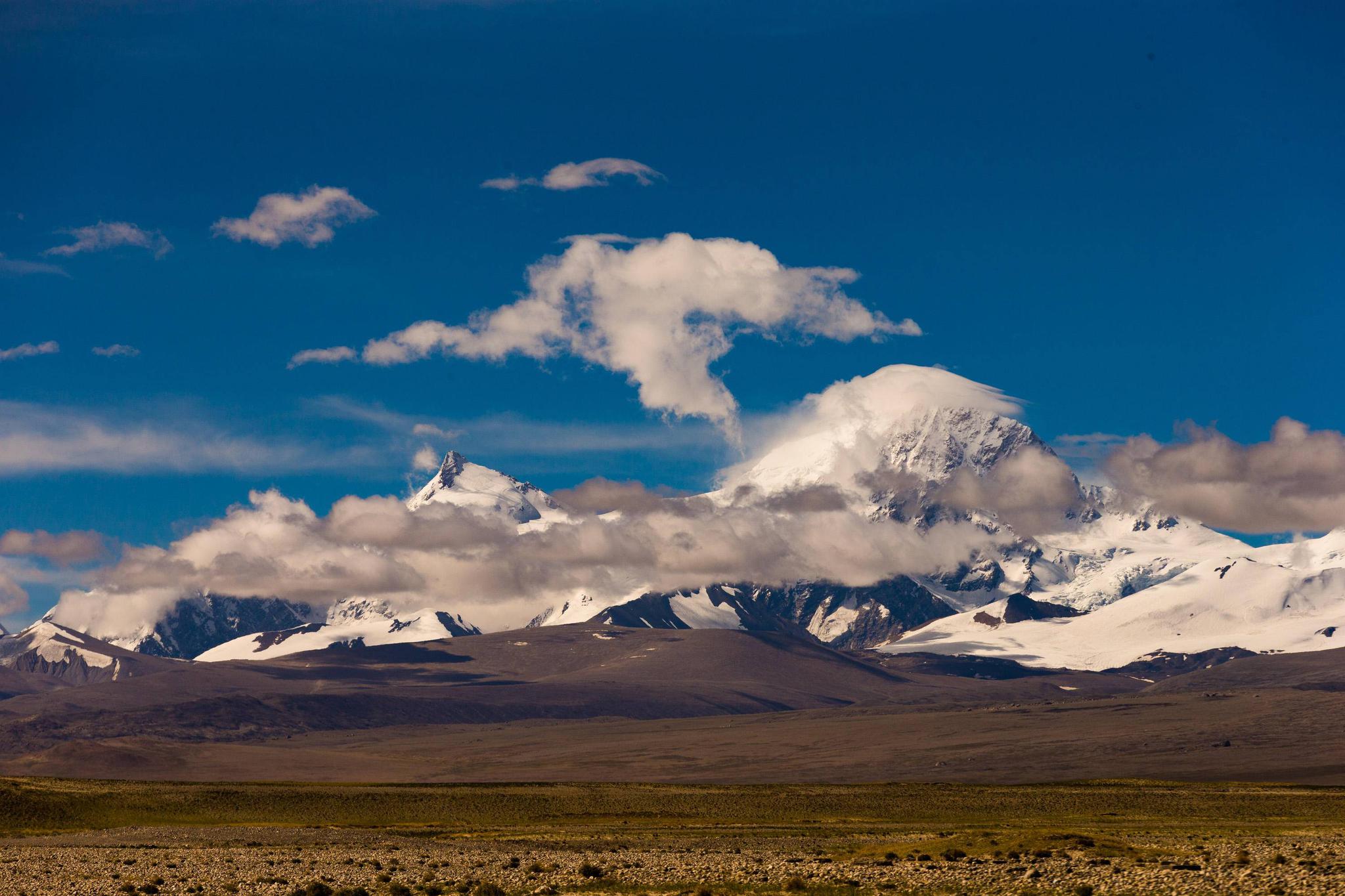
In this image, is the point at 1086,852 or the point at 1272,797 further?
the point at 1272,797

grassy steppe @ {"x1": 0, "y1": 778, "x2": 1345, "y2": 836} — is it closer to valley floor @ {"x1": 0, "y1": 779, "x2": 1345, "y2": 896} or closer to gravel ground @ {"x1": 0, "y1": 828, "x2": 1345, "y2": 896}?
valley floor @ {"x1": 0, "y1": 779, "x2": 1345, "y2": 896}

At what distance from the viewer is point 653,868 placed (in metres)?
80.5

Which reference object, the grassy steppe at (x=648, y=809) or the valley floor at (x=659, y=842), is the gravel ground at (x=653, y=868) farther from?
the grassy steppe at (x=648, y=809)

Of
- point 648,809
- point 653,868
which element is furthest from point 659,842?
point 648,809

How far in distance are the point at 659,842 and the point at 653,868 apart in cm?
2802

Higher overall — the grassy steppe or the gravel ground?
the gravel ground

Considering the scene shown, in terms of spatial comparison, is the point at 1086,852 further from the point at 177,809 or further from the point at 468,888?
the point at 177,809

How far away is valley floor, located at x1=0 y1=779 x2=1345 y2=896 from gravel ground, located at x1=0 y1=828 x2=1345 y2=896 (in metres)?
0.29

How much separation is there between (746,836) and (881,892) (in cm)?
4849

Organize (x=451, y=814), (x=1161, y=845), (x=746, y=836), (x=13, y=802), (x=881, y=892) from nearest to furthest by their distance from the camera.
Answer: (x=881, y=892) → (x=1161, y=845) → (x=746, y=836) → (x=13, y=802) → (x=451, y=814)

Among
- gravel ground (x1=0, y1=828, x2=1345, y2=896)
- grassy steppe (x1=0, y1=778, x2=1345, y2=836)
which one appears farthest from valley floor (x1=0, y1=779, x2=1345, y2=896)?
grassy steppe (x1=0, y1=778, x2=1345, y2=836)

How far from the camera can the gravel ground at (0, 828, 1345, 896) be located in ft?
222

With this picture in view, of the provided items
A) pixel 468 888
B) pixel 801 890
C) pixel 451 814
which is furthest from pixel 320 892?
pixel 451 814

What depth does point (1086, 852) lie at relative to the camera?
265 feet
